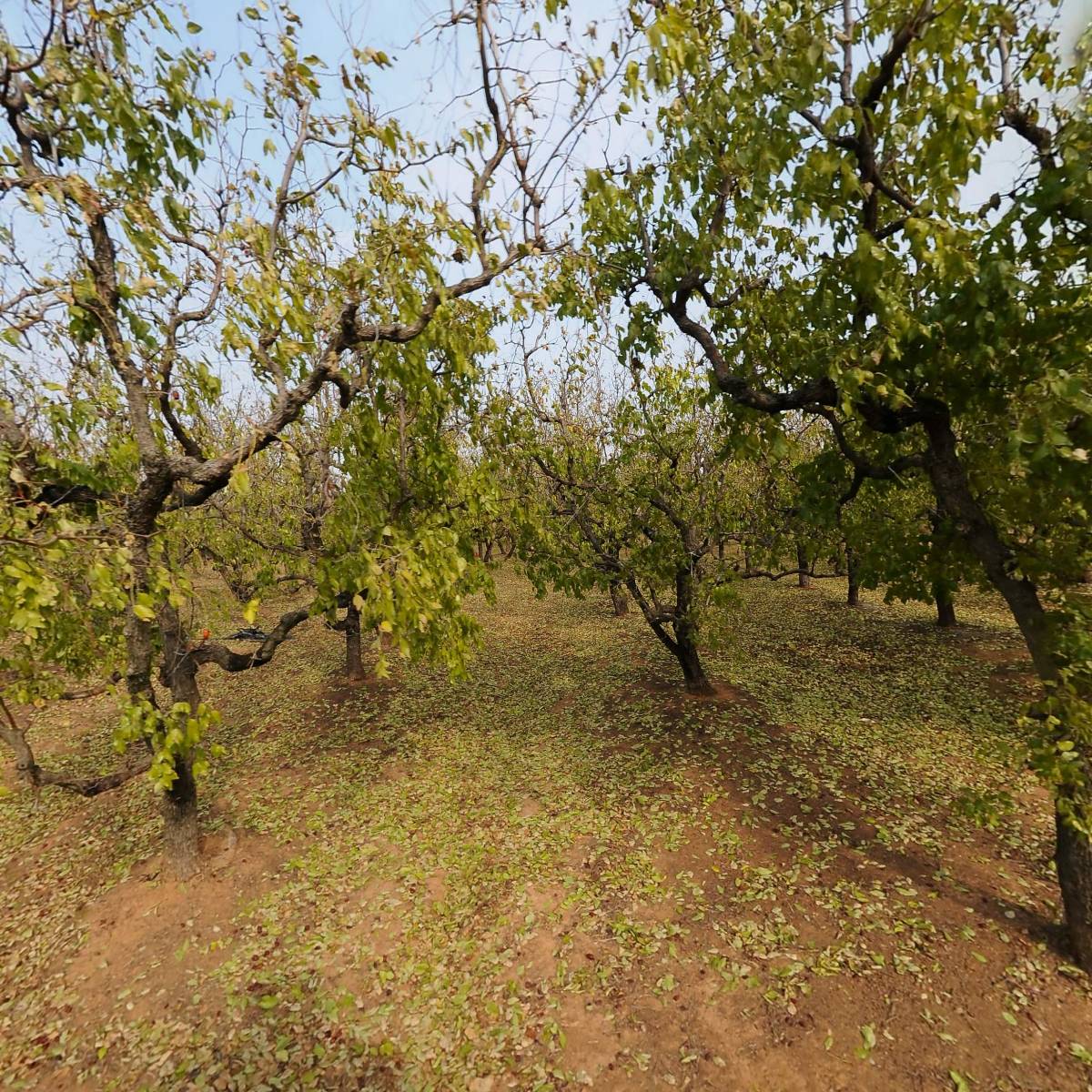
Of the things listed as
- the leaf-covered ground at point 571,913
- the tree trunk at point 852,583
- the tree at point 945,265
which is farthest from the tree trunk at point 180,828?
the tree trunk at point 852,583

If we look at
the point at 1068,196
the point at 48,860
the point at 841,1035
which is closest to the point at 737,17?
the point at 1068,196

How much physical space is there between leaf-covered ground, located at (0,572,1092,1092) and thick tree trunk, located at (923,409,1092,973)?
61 centimetres

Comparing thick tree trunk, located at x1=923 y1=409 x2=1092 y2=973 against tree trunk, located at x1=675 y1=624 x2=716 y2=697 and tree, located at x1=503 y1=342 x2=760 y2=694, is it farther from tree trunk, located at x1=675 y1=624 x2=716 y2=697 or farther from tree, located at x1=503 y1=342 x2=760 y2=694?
tree trunk, located at x1=675 y1=624 x2=716 y2=697

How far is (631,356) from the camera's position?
8203 millimetres

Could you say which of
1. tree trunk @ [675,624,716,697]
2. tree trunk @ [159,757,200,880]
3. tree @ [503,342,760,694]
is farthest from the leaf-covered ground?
tree @ [503,342,760,694]

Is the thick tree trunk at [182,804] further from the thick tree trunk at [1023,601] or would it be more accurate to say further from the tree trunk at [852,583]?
the tree trunk at [852,583]

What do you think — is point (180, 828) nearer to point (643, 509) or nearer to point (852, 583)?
point (643, 509)

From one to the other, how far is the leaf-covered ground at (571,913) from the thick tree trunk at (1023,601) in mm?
607

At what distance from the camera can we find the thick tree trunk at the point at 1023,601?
5340 mm

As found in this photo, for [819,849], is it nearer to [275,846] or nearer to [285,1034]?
[285,1034]

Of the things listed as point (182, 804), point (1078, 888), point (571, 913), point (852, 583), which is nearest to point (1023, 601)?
point (1078, 888)

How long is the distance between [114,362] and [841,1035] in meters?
10.3

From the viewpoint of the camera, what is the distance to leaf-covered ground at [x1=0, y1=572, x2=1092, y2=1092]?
4969 mm

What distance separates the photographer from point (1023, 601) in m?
5.50
